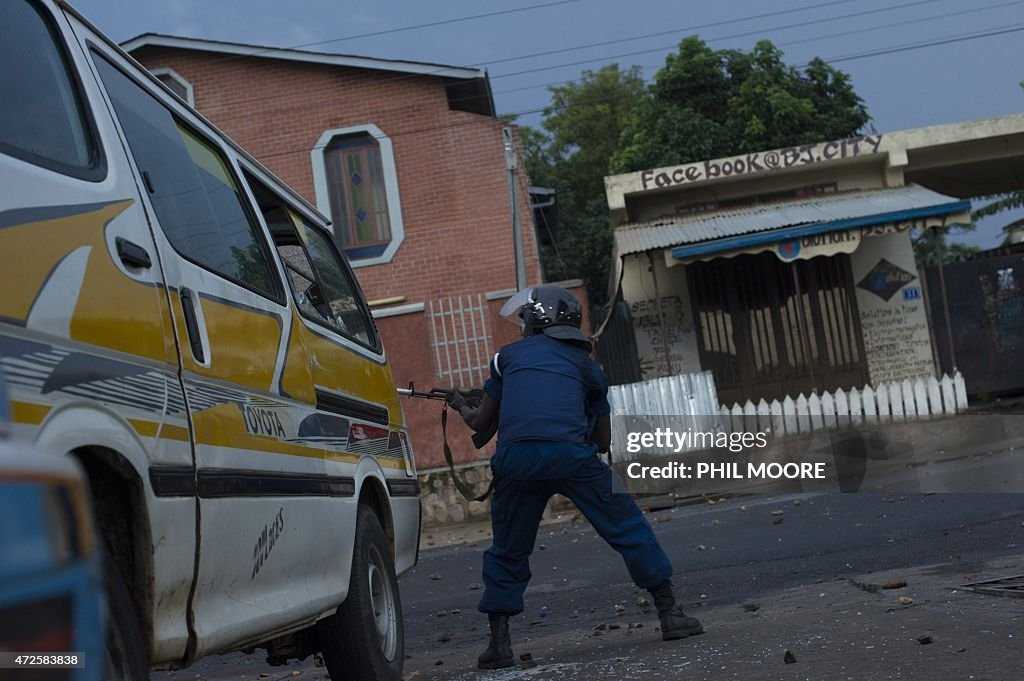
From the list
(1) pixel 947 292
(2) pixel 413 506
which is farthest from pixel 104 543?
(1) pixel 947 292

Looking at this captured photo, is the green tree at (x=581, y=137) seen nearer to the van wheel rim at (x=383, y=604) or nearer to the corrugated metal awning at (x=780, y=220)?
the corrugated metal awning at (x=780, y=220)

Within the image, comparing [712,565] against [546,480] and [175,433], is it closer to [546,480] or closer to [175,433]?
[546,480]

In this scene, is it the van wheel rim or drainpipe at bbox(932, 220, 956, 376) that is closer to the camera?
the van wheel rim

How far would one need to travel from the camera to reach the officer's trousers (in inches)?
212

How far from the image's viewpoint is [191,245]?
340cm

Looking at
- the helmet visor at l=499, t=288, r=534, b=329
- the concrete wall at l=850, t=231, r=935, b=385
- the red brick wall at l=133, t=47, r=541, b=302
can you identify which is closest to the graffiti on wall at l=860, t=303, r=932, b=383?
the concrete wall at l=850, t=231, r=935, b=385

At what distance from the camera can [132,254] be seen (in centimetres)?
283

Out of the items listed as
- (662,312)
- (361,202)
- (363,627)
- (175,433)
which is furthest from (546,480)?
(361,202)

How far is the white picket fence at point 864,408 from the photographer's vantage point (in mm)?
15125

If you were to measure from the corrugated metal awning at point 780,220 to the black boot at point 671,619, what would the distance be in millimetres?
10109

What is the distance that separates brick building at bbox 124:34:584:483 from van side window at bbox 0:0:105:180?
14717mm

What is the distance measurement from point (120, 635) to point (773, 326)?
1620cm

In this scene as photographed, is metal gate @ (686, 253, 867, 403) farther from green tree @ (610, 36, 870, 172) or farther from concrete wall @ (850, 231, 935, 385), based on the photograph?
green tree @ (610, 36, 870, 172)

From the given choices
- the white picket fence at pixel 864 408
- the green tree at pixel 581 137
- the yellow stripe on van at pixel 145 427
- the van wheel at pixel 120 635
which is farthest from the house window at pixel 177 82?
the green tree at pixel 581 137
